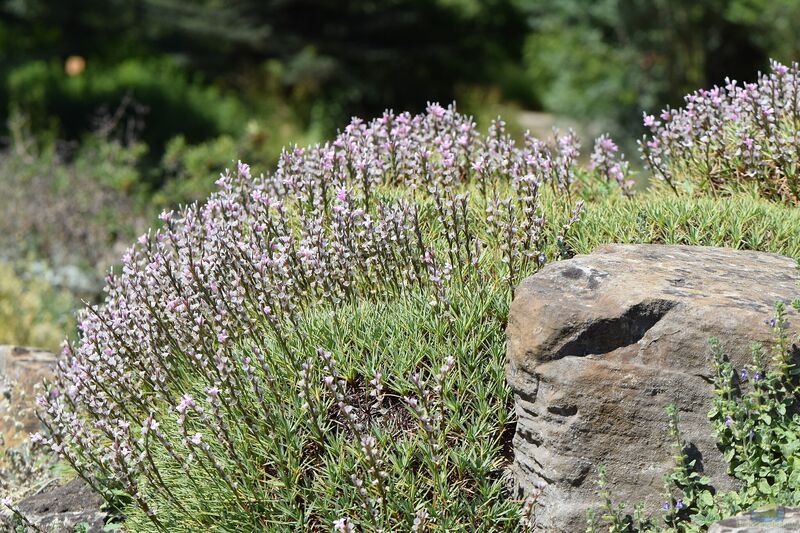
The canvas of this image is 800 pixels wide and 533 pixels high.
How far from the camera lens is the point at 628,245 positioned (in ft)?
14.4

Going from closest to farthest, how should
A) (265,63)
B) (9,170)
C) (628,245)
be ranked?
(628,245)
(9,170)
(265,63)

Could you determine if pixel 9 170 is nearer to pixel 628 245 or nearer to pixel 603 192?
pixel 603 192

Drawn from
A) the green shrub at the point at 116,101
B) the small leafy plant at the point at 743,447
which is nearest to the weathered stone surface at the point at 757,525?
the small leafy plant at the point at 743,447

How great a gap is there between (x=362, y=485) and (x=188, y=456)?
0.79 m

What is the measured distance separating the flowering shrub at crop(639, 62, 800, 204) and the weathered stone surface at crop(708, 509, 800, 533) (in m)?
2.46

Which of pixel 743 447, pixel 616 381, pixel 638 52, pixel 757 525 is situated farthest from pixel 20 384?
pixel 638 52

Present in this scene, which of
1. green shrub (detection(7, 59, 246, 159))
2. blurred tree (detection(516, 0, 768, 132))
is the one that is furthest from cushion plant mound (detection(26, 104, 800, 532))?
blurred tree (detection(516, 0, 768, 132))

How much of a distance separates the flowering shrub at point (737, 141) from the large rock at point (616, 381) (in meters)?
1.69

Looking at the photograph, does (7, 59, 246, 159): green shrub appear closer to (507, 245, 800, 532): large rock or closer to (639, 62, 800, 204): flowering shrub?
(639, 62, 800, 204): flowering shrub

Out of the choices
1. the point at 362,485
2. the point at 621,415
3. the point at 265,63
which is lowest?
the point at 265,63

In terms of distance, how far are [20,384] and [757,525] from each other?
159 inches

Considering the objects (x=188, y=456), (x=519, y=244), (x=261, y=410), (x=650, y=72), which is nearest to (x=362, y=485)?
(x=261, y=410)

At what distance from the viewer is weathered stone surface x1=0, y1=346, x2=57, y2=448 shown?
17.5 ft

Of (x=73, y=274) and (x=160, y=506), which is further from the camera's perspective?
Result: (x=73, y=274)
